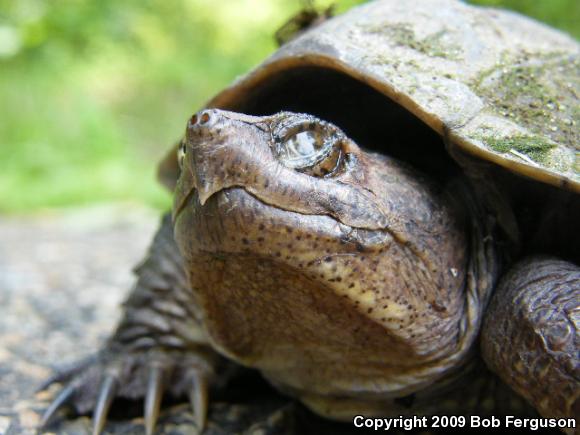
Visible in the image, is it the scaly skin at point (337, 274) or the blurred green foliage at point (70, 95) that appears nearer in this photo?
the scaly skin at point (337, 274)

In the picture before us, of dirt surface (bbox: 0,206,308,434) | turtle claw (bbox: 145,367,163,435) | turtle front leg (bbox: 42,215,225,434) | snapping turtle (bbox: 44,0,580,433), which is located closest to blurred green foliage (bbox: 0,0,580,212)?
dirt surface (bbox: 0,206,308,434)

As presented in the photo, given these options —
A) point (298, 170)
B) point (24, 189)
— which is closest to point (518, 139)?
point (298, 170)

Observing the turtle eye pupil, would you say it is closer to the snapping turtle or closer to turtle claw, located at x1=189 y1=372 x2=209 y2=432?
the snapping turtle

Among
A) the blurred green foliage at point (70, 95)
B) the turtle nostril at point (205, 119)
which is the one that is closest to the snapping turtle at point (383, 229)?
the turtle nostril at point (205, 119)

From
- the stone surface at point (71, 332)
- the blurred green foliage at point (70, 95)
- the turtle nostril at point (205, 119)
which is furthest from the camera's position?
the blurred green foliage at point (70, 95)

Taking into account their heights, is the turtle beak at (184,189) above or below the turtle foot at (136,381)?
above

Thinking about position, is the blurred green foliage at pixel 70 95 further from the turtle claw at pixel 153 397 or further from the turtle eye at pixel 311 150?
the turtle eye at pixel 311 150
